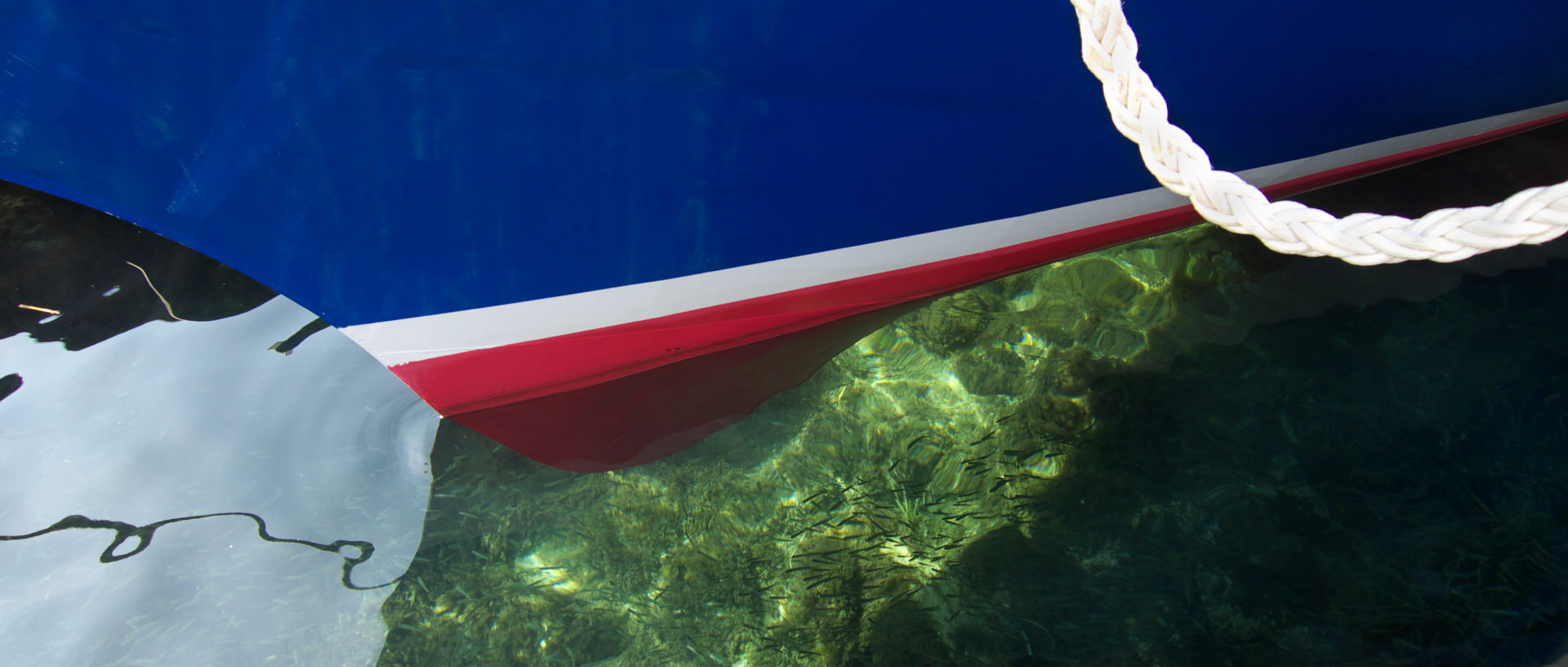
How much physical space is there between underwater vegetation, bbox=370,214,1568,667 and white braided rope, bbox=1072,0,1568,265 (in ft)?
3.70

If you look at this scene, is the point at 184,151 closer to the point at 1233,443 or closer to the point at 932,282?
the point at 932,282

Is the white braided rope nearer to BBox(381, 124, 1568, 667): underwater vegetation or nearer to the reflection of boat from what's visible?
the reflection of boat

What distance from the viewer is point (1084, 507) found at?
2371mm

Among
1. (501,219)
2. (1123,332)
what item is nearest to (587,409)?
(501,219)

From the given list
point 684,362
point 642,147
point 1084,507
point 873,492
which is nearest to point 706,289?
point 684,362

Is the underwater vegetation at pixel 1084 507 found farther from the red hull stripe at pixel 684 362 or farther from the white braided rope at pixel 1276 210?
the white braided rope at pixel 1276 210

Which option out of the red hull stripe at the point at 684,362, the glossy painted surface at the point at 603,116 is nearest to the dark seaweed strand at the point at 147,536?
the red hull stripe at the point at 684,362

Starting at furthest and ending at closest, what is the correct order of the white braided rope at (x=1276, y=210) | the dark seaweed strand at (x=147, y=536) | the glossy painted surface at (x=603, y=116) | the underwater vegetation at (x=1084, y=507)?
the dark seaweed strand at (x=147, y=536) < the underwater vegetation at (x=1084, y=507) < the glossy painted surface at (x=603, y=116) < the white braided rope at (x=1276, y=210)

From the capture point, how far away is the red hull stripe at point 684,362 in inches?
92.7

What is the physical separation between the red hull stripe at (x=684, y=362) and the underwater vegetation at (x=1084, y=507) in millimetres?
85

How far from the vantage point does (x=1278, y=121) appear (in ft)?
7.63

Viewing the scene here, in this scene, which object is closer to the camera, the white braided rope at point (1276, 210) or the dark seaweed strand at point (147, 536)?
the white braided rope at point (1276, 210)

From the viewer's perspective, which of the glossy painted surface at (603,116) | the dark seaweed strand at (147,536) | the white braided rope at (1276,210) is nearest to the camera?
the white braided rope at (1276,210)

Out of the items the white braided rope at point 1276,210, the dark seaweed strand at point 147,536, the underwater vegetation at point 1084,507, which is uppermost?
the white braided rope at point 1276,210
